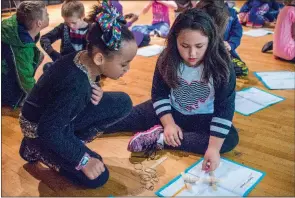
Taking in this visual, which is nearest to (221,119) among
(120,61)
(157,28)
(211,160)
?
(211,160)

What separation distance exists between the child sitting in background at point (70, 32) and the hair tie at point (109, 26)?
3.17ft

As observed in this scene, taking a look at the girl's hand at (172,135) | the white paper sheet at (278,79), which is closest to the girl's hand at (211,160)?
the girl's hand at (172,135)

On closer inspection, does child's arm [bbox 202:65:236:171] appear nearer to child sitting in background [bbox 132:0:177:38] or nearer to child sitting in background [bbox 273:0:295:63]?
child sitting in background [bbox 273:0:295:63]

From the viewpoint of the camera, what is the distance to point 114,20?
1014 millimetres

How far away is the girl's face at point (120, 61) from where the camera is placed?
1.06 m

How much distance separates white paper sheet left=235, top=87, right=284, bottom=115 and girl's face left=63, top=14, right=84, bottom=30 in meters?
0.95

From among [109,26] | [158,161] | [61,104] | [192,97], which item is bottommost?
[158,161]

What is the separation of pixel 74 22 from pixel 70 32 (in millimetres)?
90

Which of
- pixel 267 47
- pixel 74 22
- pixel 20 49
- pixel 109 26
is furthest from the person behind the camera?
pixel 267 47

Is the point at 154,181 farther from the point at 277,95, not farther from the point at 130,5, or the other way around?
the point at 130,5

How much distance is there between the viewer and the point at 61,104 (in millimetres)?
1020

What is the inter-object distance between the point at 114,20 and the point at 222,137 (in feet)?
1.86

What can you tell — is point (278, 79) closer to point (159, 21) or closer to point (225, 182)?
point (225, 182)

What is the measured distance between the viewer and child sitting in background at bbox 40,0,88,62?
1963 millimetres
